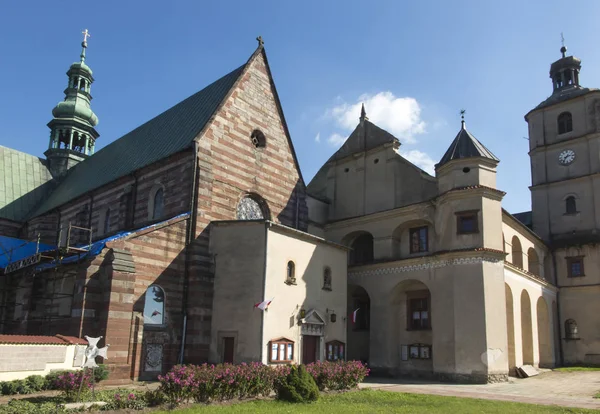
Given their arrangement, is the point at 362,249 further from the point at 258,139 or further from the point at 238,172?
the point at 238,172

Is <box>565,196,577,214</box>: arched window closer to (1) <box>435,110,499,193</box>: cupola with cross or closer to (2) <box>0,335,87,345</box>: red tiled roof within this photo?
(1) <box>435,110,499,193</box>: cupola with cross

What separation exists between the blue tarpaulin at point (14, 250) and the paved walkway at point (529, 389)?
22.2 metres

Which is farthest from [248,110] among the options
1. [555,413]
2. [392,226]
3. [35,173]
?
[35,173]

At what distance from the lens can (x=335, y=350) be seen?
28.5 m

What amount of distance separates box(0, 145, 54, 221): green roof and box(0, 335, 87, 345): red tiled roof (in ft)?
86.7

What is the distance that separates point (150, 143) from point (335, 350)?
17666 mm

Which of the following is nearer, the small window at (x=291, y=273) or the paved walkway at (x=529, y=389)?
the paved walkway at (x=529, y=389)

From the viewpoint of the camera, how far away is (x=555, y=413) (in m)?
15.4

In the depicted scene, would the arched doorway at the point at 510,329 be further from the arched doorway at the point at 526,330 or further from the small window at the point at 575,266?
the small window at the point at 575,266

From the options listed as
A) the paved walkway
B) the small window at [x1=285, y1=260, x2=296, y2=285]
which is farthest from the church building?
the paved walkway

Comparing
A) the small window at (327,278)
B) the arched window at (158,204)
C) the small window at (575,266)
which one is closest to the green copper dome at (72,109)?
the arched window at (158,204)

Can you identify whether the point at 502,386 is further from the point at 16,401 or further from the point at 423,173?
the point at 16,401

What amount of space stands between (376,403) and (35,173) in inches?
1633

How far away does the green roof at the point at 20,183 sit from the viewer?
1711 inches
